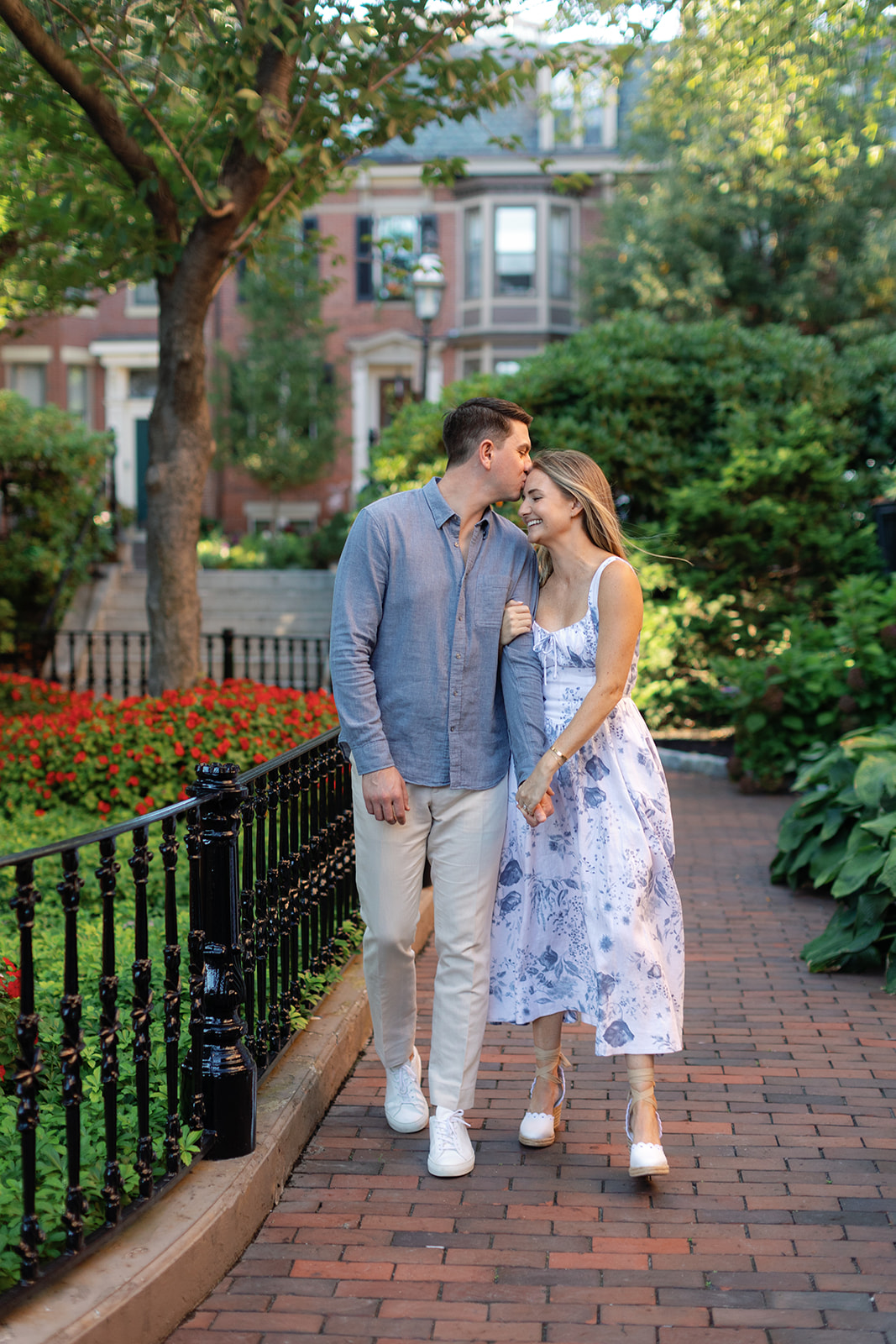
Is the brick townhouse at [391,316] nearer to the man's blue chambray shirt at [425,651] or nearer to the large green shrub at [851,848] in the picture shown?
the large green shrub at [851,848]

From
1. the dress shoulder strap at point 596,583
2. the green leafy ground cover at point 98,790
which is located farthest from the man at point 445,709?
the green leafy ground cover at point 98,790

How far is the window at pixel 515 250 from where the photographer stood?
94.1 ft

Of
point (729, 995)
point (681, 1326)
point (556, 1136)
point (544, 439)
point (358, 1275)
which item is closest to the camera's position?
point (681, 1326)

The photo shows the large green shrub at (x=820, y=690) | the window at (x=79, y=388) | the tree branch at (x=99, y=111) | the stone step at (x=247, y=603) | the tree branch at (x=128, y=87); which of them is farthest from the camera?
the window at (x=79, y=388)

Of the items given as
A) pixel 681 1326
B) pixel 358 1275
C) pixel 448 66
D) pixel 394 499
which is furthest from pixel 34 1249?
pixel 448 66

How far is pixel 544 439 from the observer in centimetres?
1275

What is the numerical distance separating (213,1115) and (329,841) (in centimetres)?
166

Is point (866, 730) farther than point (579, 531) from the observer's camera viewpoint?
Yes

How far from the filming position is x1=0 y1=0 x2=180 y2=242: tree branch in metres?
6.48

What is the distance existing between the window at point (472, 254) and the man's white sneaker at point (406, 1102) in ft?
87.4

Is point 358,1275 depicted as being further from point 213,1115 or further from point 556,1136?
point 556,1136

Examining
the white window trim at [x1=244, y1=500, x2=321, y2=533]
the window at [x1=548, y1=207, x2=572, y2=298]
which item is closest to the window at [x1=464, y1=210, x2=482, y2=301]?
the window at [x1=548, y1=207, x2=572, y2=298]

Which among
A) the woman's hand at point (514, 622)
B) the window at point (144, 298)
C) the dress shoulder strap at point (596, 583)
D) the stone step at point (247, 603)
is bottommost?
the stone step at point (247, 603)

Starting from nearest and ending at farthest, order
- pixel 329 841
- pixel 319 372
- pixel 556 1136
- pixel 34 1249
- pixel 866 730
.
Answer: pixel 34 1249 < pixel 556 1136 < pixel 329 841 < pixel 866 730 < pixel 319 372
